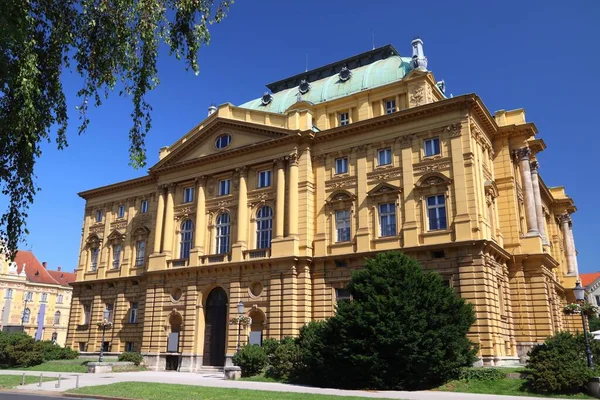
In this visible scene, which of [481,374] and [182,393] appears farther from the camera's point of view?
[481,374]

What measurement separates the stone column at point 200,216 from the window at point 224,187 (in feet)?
5.22

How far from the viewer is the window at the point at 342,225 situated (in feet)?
120

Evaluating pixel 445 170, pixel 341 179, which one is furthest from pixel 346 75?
pixel 445 170

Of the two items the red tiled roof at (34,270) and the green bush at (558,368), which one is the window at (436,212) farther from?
the red tiled roof at (34,270)

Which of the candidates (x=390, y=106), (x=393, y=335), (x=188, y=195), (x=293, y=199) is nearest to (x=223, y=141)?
(x=188, y=195)

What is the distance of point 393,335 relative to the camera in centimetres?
2359

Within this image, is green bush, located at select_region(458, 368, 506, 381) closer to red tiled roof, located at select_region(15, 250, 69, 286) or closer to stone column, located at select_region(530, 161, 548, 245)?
stone column, located at select_region(530, 161, 548, 245)

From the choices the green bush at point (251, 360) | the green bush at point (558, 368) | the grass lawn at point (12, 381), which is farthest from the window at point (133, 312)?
the green bush at point (558, 368)

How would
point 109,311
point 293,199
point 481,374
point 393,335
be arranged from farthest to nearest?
point 109,311 < point 293,199 < point 481,374 < point 393,335

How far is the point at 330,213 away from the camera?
37.6 m

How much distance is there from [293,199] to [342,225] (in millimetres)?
4063

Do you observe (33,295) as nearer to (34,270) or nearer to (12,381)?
(34,270)

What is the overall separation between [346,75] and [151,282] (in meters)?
23.9

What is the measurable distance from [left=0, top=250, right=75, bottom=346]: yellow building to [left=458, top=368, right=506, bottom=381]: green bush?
76704 mm
